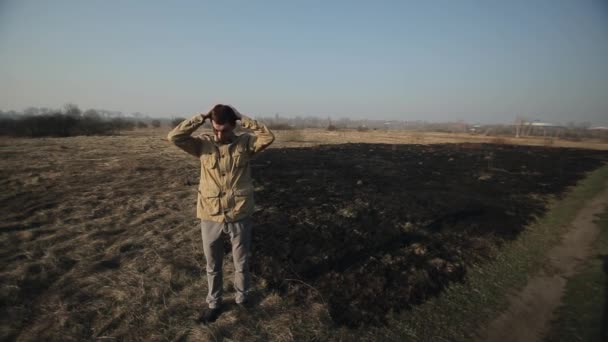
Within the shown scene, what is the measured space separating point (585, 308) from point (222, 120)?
487 centimetres

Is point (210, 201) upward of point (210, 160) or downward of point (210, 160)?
downward

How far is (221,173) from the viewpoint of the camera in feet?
8.73

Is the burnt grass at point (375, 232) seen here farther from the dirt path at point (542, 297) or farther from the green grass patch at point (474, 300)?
the dirt path at point (542, 297)

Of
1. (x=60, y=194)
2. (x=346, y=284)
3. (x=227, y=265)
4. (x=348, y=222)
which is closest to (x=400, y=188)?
(x=348, y=222)

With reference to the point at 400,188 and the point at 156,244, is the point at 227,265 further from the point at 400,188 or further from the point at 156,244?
the point at 400,188

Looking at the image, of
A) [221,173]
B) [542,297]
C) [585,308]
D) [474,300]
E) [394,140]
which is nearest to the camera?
[221,173]

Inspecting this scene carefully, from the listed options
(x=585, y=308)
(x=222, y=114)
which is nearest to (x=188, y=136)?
(x=222, y=114)

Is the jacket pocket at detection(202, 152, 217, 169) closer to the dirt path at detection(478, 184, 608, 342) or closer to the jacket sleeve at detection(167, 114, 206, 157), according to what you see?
the jacket sleeve at detection(167, 114, 206, 157)

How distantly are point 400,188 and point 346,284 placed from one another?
21.4ft

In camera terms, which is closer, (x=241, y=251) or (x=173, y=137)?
(x=173, y=137)

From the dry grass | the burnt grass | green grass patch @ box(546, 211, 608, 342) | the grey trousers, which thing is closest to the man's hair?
the grey trousers

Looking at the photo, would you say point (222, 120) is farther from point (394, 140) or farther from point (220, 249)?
point (394, 140)

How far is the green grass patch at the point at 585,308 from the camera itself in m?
2.89

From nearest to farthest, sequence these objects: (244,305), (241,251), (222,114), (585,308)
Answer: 1. (222,114)
2. (241,251)
3. (244,305)
4. (585,308)
